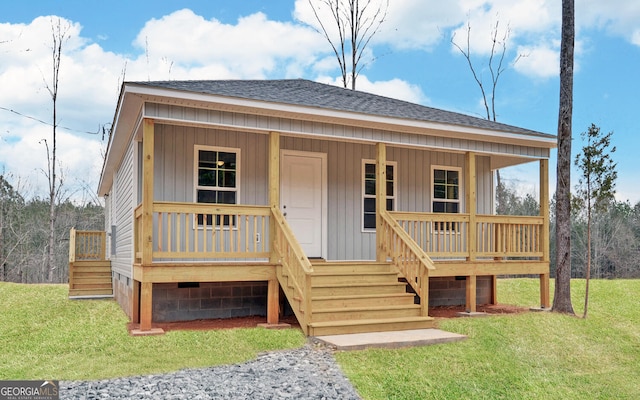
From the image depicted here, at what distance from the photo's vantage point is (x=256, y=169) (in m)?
10.1

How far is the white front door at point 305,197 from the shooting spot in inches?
413

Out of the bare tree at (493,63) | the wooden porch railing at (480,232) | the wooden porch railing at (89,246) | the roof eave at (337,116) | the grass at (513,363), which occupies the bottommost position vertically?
the grass at (513,363)

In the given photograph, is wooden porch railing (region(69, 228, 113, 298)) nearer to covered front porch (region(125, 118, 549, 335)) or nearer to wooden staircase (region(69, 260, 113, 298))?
wooden staircase (region(69, 260, 113, 298))

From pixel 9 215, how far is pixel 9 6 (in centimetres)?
1102

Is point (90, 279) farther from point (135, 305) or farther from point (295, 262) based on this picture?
point (295, 262)

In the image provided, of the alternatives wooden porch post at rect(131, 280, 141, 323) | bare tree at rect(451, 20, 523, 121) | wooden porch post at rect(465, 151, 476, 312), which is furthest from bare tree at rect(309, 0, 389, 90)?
wooden porch post at rect(131, 280, 141, 323)

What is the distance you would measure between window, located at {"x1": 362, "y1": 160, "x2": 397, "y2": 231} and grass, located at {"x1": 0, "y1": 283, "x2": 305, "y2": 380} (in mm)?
3953

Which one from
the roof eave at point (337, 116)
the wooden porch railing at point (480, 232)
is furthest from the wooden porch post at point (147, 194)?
the wooden porch railing at point (480, 232)

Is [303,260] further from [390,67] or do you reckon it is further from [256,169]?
[390,67]

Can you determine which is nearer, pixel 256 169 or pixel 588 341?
pixel 588 341

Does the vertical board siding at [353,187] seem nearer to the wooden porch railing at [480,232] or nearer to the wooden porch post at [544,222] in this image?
the wooden porch railing at [480,232]

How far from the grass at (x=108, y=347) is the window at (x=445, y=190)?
5346 mm

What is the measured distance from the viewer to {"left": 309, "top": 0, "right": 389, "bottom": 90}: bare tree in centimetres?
2339

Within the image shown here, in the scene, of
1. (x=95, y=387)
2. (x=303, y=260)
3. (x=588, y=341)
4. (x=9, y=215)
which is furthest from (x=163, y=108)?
(x=9, y=215)
